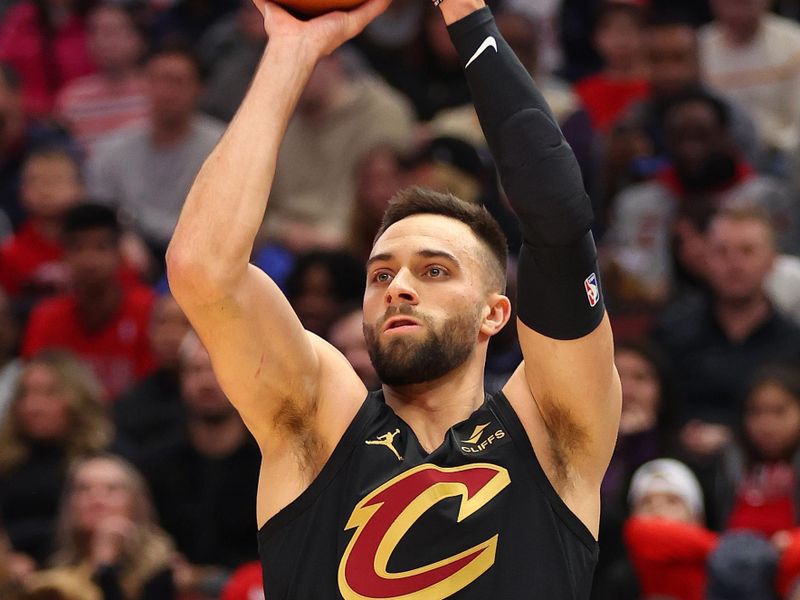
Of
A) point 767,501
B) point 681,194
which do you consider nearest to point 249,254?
point 767,501

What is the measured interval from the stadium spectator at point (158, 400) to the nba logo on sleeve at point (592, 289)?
12.4 feet

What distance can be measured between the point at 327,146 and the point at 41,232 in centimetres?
162

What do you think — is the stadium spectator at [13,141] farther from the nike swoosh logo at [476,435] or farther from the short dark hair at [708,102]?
the nike swoosh logo at [476,435]

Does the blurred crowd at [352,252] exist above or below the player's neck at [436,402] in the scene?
below

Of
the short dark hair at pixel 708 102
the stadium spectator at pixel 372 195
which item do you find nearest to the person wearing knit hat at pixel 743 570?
the stadium spectator at pixel 372 195

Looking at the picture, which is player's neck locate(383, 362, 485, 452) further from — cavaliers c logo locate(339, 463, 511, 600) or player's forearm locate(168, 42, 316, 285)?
player's forearm locate(168, 42, 316, 285)

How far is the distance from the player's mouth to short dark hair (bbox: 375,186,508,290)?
337mm

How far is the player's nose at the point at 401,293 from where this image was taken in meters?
3.84

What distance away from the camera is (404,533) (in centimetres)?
367

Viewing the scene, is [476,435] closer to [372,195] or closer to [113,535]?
[113,535]

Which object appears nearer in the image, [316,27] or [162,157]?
[316,27]

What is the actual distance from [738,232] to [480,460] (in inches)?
159

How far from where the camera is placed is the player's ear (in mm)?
4031

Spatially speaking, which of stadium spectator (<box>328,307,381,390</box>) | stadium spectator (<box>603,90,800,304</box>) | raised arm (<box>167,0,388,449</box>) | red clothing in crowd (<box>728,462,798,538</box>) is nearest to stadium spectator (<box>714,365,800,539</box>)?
red clothing in crowd (<box>728,462,798,538</box>)
